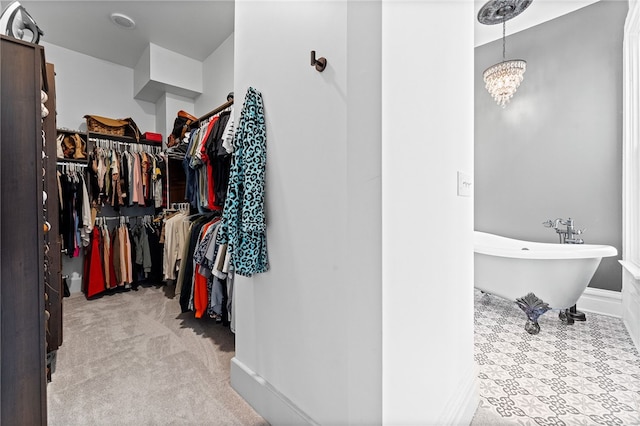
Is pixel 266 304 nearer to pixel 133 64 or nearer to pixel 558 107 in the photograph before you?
pixel 558 107

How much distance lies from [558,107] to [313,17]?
2817 millimetres

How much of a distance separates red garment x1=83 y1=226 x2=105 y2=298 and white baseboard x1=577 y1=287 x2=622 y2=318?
4671 mm

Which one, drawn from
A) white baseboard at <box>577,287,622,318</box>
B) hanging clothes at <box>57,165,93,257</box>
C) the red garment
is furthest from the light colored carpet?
white baseboard at <box>577,287,622,318</box>

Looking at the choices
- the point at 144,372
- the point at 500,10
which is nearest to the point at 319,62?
the point at 144,372

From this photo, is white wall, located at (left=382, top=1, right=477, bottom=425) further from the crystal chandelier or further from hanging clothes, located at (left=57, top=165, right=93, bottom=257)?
hanging clothes, located at (left=57, top=165, right=93, bottom=257)

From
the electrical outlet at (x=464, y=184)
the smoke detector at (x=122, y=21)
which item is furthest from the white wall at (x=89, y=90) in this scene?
the electrical outlet at (x=464, y=184)

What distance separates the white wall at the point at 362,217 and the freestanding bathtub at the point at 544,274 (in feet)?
3.76

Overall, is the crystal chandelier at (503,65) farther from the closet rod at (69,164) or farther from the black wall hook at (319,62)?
the closet rod at (69,164)

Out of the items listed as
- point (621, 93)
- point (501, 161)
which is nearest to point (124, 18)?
point (501, 161)

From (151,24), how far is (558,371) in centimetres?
424

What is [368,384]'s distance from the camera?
84 cm

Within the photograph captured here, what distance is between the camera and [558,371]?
161 cm

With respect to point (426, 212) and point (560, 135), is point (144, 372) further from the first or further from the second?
point (560, 135)

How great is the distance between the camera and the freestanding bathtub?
6.74 ft
